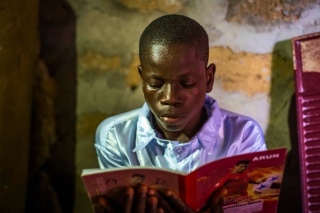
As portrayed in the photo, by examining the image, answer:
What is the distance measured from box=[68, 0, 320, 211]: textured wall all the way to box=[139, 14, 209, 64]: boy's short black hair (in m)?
0.62

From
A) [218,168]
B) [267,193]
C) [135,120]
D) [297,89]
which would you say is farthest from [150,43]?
[297,89]

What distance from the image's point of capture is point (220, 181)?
1.36 m

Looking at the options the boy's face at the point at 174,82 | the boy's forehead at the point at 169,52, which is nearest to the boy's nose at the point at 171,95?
the boy's face at the point at 174,82

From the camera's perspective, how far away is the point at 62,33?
90.2 inches

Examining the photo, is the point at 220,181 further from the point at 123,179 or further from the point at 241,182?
the point at 123,179

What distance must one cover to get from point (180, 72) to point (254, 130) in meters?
0.51

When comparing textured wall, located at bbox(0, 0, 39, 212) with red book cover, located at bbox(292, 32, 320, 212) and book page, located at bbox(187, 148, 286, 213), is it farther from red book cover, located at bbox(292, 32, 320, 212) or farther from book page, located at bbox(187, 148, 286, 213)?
red book cover, located at bbox(292, 32, 320, 212)

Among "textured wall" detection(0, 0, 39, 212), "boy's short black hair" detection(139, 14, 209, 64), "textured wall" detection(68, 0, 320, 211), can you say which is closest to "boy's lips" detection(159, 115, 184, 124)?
"boy's short black hair" detection(139, 14, 209, 64)

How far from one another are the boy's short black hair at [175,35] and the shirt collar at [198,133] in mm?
284

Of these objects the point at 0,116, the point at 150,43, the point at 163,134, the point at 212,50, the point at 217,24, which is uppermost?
the point at 217,24

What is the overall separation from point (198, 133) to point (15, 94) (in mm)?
972

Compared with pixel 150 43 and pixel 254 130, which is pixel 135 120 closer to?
pixel 150 43

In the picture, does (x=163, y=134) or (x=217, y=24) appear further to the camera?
(x=217, y=24)

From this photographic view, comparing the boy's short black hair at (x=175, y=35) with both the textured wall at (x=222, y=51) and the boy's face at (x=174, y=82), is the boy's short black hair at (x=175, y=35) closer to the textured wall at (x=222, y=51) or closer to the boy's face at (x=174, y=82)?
the boy's face at (x=174, y=82)
